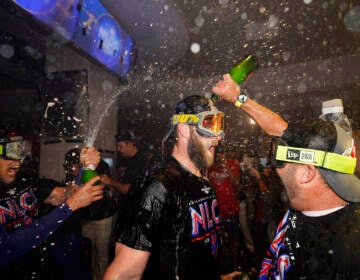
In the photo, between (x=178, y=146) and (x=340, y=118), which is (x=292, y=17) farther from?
(x=178, y=146)

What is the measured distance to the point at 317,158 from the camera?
6.46 feet

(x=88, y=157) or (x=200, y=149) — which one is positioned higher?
(x=200, y=149)

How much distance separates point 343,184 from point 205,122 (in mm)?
1482

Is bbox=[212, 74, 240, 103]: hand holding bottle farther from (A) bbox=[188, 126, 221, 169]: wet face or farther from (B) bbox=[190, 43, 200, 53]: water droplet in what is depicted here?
(B) bbox=[190, 43, 200, 53]: water droplet

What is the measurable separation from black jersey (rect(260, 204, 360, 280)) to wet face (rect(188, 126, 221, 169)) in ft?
3.52

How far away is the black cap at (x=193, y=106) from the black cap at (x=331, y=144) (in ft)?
3.86

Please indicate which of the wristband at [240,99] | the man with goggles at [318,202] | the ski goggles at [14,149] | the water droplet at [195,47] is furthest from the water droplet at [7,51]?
the water droplet at [195,47]

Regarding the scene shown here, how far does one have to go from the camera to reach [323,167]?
1958mm

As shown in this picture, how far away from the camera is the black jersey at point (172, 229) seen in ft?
7.38

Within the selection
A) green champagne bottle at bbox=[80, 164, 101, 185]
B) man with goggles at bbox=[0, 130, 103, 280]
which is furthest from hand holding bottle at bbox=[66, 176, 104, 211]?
green champagne bottle at bbox=[80, 164, 101, 185]

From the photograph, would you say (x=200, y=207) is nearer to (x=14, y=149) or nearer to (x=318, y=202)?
(x=318, y=202)

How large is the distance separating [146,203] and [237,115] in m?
13.4

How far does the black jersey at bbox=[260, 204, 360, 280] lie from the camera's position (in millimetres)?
1749

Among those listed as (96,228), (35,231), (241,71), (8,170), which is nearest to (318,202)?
(241,71)
